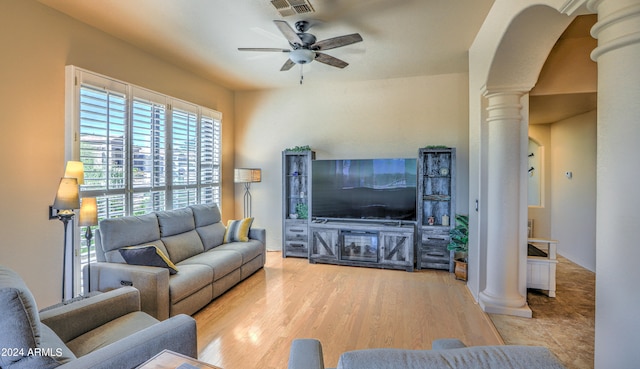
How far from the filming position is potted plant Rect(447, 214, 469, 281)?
4148 millimetres

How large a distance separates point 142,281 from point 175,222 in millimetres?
1239

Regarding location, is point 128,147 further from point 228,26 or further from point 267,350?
point 267,350

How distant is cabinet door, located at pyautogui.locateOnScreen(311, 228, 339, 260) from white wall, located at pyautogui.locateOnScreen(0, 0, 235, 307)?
3.20m

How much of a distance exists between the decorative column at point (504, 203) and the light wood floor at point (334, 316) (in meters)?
0.35

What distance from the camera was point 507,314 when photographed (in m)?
3.06

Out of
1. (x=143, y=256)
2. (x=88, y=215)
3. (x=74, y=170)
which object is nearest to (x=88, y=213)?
(x=88, y=215)

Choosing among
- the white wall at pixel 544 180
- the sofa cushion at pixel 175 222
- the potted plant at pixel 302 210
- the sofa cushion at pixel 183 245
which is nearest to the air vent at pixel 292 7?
the sofa cushion at pixel 175 222

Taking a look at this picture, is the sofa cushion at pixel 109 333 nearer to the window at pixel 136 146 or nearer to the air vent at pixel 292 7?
the window at pixel 136 146

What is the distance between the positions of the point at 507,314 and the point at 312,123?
3.99m

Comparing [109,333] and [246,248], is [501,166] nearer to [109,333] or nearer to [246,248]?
[246,248]

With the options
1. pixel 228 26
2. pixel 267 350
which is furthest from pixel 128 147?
pixel 267 350

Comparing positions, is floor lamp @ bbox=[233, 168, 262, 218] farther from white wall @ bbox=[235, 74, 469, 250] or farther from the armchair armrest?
the armchair armrest

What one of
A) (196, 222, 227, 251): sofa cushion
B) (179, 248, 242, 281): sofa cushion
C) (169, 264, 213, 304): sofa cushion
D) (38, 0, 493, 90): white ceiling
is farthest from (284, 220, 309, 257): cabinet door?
(38, 0, 493, 90): white ceiling

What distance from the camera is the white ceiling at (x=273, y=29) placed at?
2846mm
